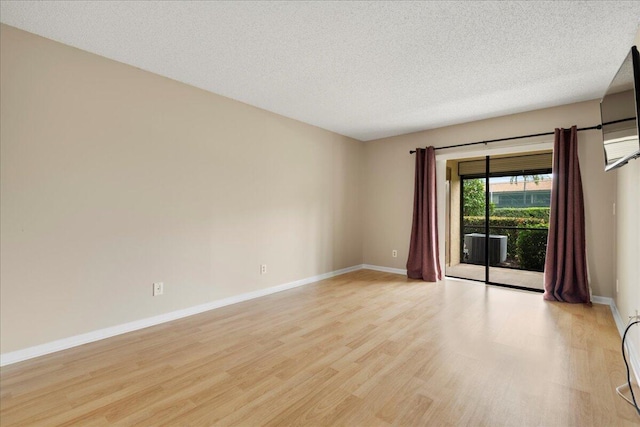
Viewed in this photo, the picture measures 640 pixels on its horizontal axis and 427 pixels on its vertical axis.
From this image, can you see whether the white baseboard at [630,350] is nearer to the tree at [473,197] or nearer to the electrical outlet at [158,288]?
the tree at [473,197]

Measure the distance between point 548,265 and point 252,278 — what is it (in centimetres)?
388

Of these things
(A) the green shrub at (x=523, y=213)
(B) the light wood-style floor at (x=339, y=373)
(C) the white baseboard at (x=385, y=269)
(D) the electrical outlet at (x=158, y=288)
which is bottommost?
(B) the light wood-style floor at (x=339, y=373)

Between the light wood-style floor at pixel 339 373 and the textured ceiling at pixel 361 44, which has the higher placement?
the textured ceiling at pixel 361 44

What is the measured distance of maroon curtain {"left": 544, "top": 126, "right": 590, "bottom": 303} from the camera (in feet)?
12.1

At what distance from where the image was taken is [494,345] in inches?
101

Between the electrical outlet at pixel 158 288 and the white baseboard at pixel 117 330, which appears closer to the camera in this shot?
the white baseboard at pixel 117 330

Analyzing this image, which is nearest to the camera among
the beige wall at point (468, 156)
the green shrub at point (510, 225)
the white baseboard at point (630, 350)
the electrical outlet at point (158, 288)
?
the white baseboard at point (630, 350)

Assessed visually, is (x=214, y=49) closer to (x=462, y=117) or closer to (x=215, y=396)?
(x=215, y=396)

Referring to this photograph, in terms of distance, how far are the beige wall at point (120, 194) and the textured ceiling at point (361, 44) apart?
30cm

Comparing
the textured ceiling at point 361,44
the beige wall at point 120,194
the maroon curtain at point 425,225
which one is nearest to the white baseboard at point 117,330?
the beige wall at point 120,194

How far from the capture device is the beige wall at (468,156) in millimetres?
3654

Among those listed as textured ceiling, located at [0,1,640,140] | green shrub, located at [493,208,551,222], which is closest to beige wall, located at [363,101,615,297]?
textured ceiling, located at [0,1,640,140]

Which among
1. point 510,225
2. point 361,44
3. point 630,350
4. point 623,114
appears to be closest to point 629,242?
point 630,350

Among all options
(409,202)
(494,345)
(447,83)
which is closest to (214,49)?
(447,83)
